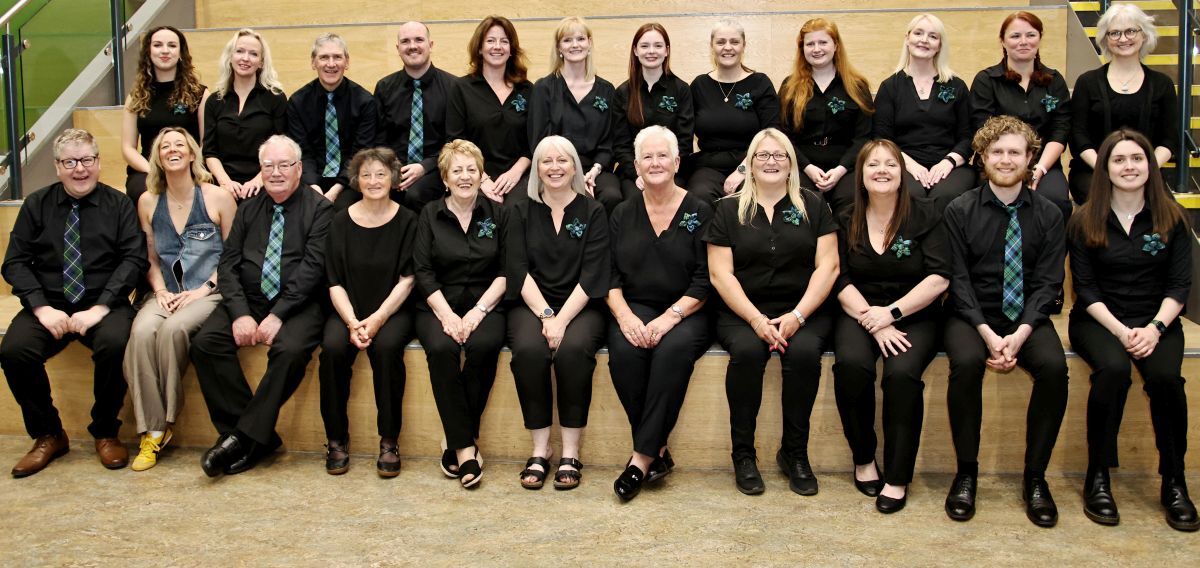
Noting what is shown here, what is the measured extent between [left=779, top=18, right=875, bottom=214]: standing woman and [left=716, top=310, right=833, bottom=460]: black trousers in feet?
3.07

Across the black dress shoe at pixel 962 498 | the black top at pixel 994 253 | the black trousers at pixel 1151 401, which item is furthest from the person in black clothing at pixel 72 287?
the black trousers at pixel 1151 401

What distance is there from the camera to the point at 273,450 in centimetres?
380

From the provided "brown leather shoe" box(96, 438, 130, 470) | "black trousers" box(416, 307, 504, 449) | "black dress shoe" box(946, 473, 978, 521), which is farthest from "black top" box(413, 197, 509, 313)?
"black dress shoe" box(946, 473, 978, 521)

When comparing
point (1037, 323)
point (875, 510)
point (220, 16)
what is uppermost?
point (220, 16)

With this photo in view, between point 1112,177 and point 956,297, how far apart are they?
0.60 metres

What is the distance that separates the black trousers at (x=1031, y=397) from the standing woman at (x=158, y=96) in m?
3.18

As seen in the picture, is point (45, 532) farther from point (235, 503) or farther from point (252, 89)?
point (252, 89)

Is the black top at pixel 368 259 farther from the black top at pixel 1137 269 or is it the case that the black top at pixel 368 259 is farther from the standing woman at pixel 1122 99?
the standing woman at pixel 1122 99

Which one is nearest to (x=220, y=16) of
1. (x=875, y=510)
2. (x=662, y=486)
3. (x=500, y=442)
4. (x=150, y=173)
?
(x=150, y=173)

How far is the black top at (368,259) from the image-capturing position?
3.77 meters

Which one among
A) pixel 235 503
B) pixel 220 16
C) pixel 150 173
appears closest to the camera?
pixel 235 503

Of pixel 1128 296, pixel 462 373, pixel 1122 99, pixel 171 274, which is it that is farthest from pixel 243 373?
pixel 1122 99

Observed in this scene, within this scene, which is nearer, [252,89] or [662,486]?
[662,486]

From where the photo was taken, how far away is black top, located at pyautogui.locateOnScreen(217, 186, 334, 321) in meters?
3.79
